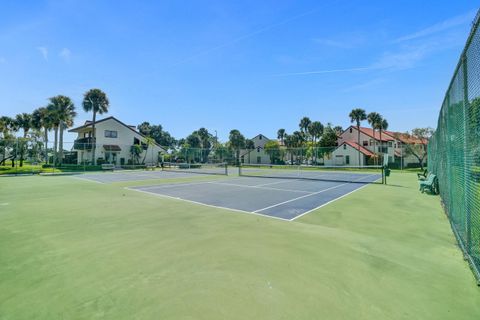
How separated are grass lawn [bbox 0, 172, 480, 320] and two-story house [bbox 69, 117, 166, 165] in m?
39.4

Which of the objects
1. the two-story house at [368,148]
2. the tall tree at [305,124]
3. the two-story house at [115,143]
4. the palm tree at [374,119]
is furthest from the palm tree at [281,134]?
the two-story house at [115,143]

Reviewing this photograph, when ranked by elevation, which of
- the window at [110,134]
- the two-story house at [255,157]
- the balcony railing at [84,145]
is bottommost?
the two-story house at [255,157]

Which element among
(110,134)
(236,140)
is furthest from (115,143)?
(236,140)

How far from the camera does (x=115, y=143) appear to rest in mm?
44594

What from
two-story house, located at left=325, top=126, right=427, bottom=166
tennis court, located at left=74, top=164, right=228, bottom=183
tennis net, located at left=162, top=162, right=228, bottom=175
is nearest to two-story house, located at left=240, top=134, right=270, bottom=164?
tennis net, located at left=162, top=162, right=228, bottom=175

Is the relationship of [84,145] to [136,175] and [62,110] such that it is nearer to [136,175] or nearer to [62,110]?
[62,110]

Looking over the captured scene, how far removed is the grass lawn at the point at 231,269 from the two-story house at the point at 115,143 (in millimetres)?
39356

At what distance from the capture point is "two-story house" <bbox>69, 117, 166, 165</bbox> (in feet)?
139

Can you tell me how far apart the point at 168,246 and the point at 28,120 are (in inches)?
2482

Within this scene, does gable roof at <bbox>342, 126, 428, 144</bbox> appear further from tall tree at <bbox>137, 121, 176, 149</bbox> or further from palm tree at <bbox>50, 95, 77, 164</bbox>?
tall tree at <bbox>137, 121, 176, 149</bbox>

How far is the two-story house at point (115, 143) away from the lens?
42.3 meters

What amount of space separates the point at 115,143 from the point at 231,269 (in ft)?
153

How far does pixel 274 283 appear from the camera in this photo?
3.29m

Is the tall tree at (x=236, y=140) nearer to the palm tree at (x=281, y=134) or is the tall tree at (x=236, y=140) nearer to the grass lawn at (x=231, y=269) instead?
the palm tree at (x=281, y=134)
